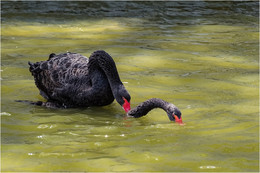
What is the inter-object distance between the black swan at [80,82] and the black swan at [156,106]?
0.10 meters

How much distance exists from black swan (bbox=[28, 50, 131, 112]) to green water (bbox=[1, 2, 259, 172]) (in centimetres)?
13

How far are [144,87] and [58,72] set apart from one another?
0.95m

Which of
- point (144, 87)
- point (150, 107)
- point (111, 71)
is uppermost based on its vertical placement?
point (111, 71)

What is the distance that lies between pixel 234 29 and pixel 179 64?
8.24ft

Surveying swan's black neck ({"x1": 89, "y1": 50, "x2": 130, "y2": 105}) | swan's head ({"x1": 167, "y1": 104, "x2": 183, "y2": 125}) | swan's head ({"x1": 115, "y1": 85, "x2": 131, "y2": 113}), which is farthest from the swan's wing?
swan's head ({"x1": 167, "y1": 104, "x2": 183, "y2": 125})

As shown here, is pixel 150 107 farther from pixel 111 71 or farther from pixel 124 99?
pixel 111 71

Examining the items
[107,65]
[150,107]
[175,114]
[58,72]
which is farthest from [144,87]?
[175,114]

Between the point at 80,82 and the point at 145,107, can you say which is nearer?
the point at 145,107

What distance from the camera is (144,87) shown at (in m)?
5.76

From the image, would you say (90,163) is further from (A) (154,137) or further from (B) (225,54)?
(B) (225,54)

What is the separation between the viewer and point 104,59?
510cm

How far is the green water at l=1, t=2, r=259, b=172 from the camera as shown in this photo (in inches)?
147

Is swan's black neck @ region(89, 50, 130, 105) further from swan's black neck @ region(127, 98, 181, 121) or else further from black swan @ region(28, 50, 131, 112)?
swan's black neck @ region(127, 98, 181, 121)

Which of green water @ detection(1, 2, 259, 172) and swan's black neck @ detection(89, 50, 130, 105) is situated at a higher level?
swan's black neck @ detection(89, 50, 130, 105)
